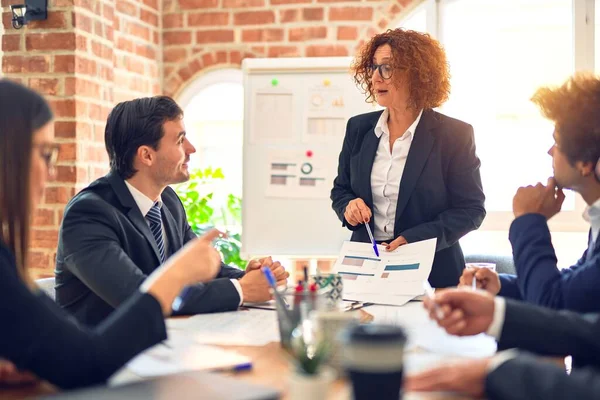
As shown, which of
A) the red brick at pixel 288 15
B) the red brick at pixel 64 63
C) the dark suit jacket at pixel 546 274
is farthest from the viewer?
the red brick at pixel 288 15

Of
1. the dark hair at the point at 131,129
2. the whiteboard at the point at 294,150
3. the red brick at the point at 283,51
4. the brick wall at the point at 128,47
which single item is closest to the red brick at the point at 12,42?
the brick wall at the point at 128,47

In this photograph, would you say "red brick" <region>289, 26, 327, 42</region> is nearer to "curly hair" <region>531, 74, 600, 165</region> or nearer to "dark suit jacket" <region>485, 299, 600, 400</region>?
"curly hair" <region>531, 74, 600, 165</region>

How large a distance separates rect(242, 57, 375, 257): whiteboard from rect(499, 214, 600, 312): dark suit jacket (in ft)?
7.36

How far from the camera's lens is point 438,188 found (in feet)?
7.43

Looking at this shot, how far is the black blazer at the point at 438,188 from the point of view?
7.34ft

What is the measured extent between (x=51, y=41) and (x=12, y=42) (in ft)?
0.70

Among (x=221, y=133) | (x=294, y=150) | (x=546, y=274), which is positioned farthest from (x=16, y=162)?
(x=221, y=133)

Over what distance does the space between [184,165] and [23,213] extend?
3.68 feet

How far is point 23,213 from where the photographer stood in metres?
1.12

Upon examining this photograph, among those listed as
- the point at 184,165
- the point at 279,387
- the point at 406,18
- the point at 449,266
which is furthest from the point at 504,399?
the point at 406,18

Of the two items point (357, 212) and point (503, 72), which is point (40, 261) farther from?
point (503, 72)

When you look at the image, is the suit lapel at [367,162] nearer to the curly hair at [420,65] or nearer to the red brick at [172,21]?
the curly hair at [420,65]

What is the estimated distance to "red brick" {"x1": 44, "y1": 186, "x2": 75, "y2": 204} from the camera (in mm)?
3404

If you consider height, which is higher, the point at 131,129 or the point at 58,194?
the point at 131,129
